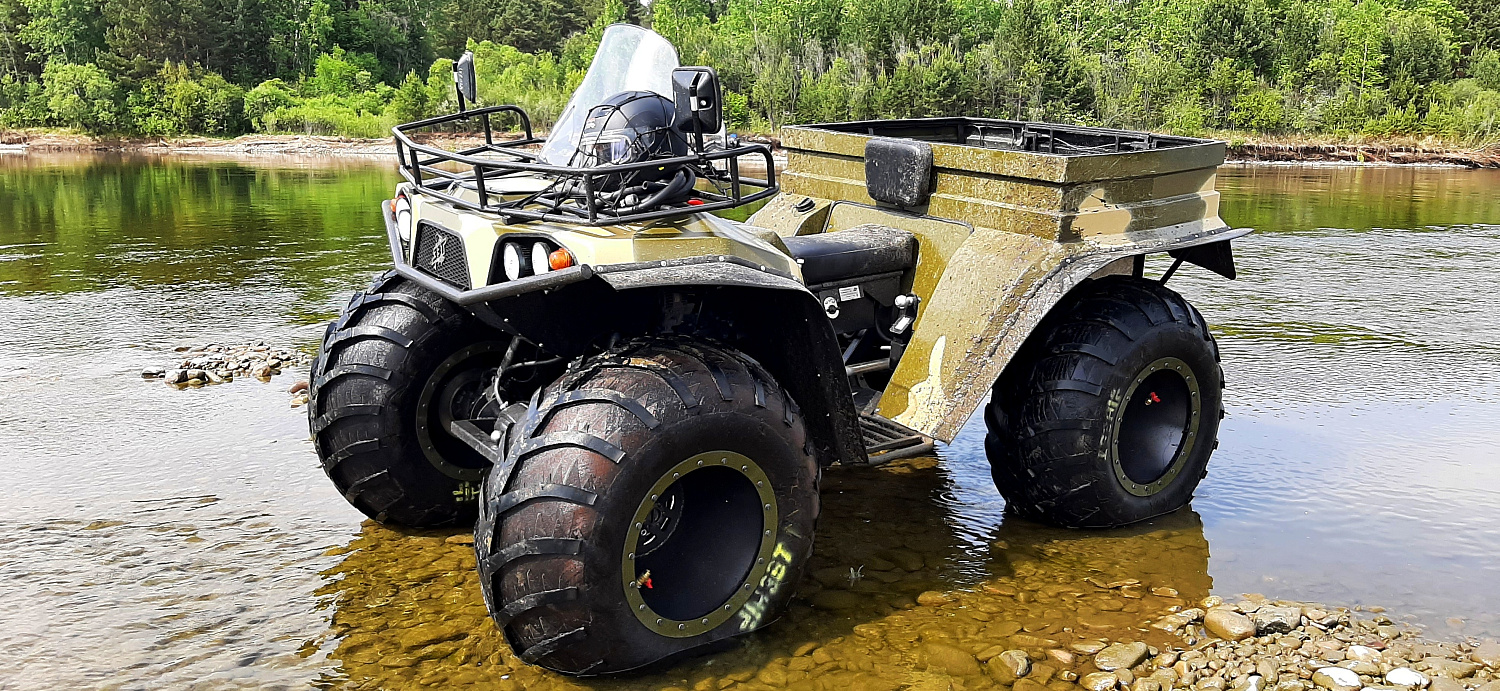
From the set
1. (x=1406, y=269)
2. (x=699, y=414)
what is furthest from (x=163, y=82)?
(x=699, y=414)

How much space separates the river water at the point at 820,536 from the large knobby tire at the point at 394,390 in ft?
1.07

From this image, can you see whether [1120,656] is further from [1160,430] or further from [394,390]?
[394,390]

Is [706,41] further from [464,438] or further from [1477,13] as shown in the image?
[464,438]

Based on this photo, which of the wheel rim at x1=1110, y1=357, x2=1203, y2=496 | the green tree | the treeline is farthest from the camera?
the green tree

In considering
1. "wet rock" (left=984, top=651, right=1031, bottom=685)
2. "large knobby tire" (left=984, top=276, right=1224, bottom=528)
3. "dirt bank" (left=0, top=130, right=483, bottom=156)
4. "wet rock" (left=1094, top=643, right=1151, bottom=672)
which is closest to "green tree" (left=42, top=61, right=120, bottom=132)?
"dirt bank" (left=0, top=130, right=483, bottom=156)

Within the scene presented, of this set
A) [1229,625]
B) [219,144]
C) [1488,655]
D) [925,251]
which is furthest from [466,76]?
[219,144]

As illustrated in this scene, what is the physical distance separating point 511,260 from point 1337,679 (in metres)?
3.11

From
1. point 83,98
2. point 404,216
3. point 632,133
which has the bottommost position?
point 404,216

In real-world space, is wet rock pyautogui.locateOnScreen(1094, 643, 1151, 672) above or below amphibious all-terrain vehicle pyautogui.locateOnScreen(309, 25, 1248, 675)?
below

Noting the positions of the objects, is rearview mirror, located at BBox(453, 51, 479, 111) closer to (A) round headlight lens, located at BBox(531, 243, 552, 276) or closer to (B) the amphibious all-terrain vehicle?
(B) the amphibious all-terrain vehicle

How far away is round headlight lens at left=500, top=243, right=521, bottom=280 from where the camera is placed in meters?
4.00

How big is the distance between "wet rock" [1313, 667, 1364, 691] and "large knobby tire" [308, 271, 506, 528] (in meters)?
3.37

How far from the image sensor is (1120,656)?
4.05 m

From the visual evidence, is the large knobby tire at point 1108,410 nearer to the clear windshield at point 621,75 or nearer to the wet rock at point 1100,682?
the wet rock at point 1100,682
